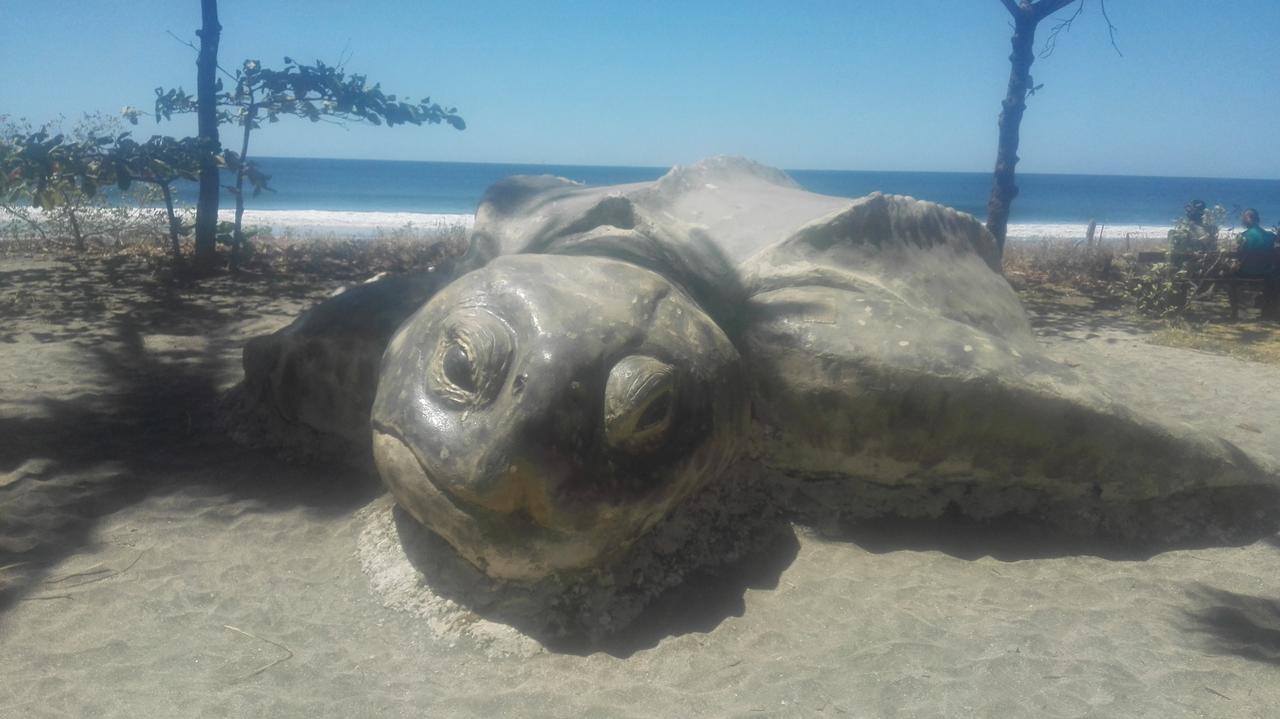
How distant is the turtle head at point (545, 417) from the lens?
2.72 metres

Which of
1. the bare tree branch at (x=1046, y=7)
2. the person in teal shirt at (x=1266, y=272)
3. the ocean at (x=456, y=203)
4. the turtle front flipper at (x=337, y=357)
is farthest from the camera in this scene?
the ocean at (x=456, y=203)

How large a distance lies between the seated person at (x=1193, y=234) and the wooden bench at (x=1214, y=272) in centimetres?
49

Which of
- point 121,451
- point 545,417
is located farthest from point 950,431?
point 121,451

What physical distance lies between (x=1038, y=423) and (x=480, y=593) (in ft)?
7.75

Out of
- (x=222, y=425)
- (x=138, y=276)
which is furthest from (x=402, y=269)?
(x=222, y=425)

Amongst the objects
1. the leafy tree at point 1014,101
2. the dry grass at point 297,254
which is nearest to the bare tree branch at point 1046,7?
the leafy tree at point 1014,101

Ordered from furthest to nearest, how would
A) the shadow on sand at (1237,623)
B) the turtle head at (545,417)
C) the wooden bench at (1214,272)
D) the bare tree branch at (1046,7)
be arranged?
the bare tree branch at (1046,7)
the wooden bench at (1214,272)
the shadow on sand at (1237,623)
the turtle head at (545,417)

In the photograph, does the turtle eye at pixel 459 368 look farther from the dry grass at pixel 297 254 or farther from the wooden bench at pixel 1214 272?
the wooden bench at pixel 1214 272

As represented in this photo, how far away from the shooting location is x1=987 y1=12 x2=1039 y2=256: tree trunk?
398 inches

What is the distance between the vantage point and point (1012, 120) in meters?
10.3

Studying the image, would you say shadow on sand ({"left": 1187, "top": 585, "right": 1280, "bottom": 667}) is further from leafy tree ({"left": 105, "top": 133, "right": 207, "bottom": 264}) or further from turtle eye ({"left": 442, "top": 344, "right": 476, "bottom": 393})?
leafy tree ({"left": 105, "top": 133, "right": 207, "bottom": 264})

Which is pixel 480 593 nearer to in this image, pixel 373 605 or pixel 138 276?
pixel 373 605

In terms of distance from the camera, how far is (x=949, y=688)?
262 cm

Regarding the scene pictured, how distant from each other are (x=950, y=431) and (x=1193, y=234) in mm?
8579
